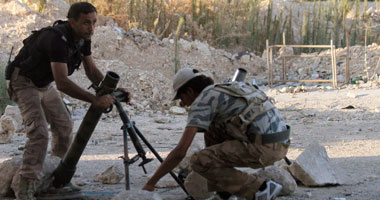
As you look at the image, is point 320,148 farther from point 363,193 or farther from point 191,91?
point 191,91

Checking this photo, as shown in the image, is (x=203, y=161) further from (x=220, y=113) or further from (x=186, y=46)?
(x=186, y=46)

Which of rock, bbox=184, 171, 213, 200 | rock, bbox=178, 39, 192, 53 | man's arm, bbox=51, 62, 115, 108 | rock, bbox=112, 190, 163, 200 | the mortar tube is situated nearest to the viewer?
rock, bbox=112, 190, 163, 200

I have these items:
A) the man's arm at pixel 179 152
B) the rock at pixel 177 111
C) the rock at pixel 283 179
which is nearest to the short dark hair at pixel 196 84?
A: the man's arm at pixel 179 152

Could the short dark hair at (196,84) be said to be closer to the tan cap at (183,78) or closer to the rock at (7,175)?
the tan cap at (183,78)

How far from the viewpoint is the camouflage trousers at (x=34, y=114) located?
12.1ft

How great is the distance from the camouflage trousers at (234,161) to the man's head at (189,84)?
14.1 inches

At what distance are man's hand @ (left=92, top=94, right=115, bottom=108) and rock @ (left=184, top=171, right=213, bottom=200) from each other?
82 cm

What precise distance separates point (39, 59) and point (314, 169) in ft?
7.64

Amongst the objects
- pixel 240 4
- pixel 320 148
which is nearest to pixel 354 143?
pixel 320 148

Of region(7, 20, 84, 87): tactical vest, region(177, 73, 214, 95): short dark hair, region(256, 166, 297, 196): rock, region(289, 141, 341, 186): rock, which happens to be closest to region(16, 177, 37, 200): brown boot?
region(7, 20, 84, 87): tactical vest

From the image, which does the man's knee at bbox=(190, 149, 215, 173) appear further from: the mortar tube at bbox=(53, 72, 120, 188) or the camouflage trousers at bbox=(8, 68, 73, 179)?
the camouflage trousers at bbox=(8, 68, 73, 179)

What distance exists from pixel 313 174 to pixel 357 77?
11.2 metres

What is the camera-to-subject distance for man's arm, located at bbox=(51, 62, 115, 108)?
346 cm

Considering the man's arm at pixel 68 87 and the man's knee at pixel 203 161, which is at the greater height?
the man's arm at pixel 68 87
